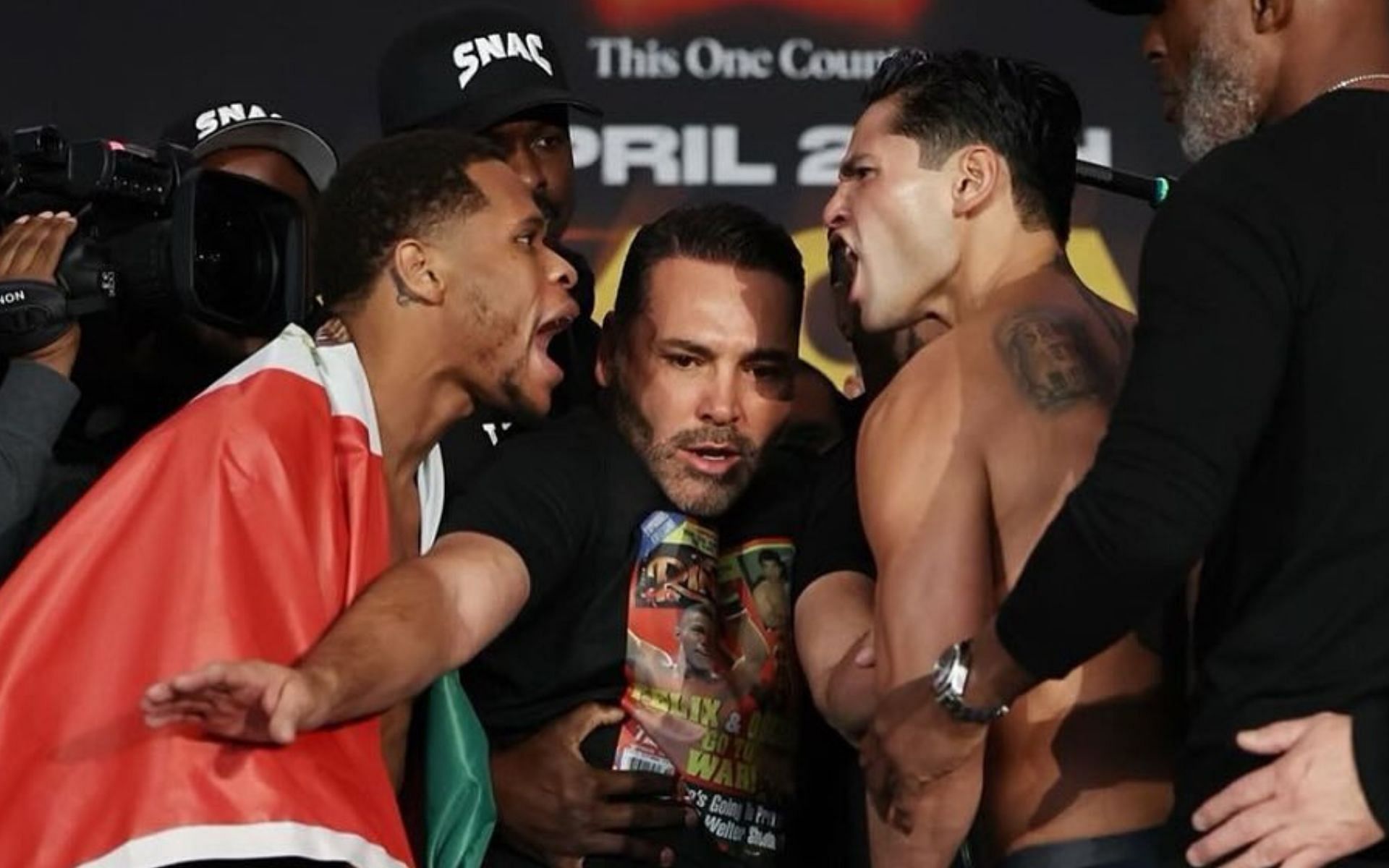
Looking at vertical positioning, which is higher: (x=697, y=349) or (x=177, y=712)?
(x=697, y=349)

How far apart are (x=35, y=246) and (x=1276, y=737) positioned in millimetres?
1199

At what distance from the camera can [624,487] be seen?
2408mm

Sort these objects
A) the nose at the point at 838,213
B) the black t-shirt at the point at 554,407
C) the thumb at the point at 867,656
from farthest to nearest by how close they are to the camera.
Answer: the black t-shirt at the point at 554,407, the nose at the point at 838,213, the thumb at the point at 867,656

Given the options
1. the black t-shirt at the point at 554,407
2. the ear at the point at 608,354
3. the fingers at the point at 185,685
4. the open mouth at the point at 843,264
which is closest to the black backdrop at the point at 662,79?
the black t-shirt at the point at 554,407

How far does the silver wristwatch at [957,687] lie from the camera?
73.9 inches

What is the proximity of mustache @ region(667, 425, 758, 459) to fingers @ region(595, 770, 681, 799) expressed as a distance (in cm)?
29

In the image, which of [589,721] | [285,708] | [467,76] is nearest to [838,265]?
[467,76]

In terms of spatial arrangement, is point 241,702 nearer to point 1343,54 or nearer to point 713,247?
point 713,247

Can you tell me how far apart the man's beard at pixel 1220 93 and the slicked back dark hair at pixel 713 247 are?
1.99 feet

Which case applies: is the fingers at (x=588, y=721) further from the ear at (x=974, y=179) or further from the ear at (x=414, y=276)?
the ear at (x=974, y=179)

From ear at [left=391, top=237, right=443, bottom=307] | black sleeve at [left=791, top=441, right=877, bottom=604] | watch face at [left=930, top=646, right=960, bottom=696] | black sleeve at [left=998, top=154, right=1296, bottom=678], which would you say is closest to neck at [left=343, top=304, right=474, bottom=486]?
ear at [left=391, top=237, right=443, bottom=307]

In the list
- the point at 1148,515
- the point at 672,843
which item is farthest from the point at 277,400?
the point at 1148,515

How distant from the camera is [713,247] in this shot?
2.48 meters

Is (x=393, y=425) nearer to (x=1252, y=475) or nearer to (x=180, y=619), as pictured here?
(x=180, y=619)
